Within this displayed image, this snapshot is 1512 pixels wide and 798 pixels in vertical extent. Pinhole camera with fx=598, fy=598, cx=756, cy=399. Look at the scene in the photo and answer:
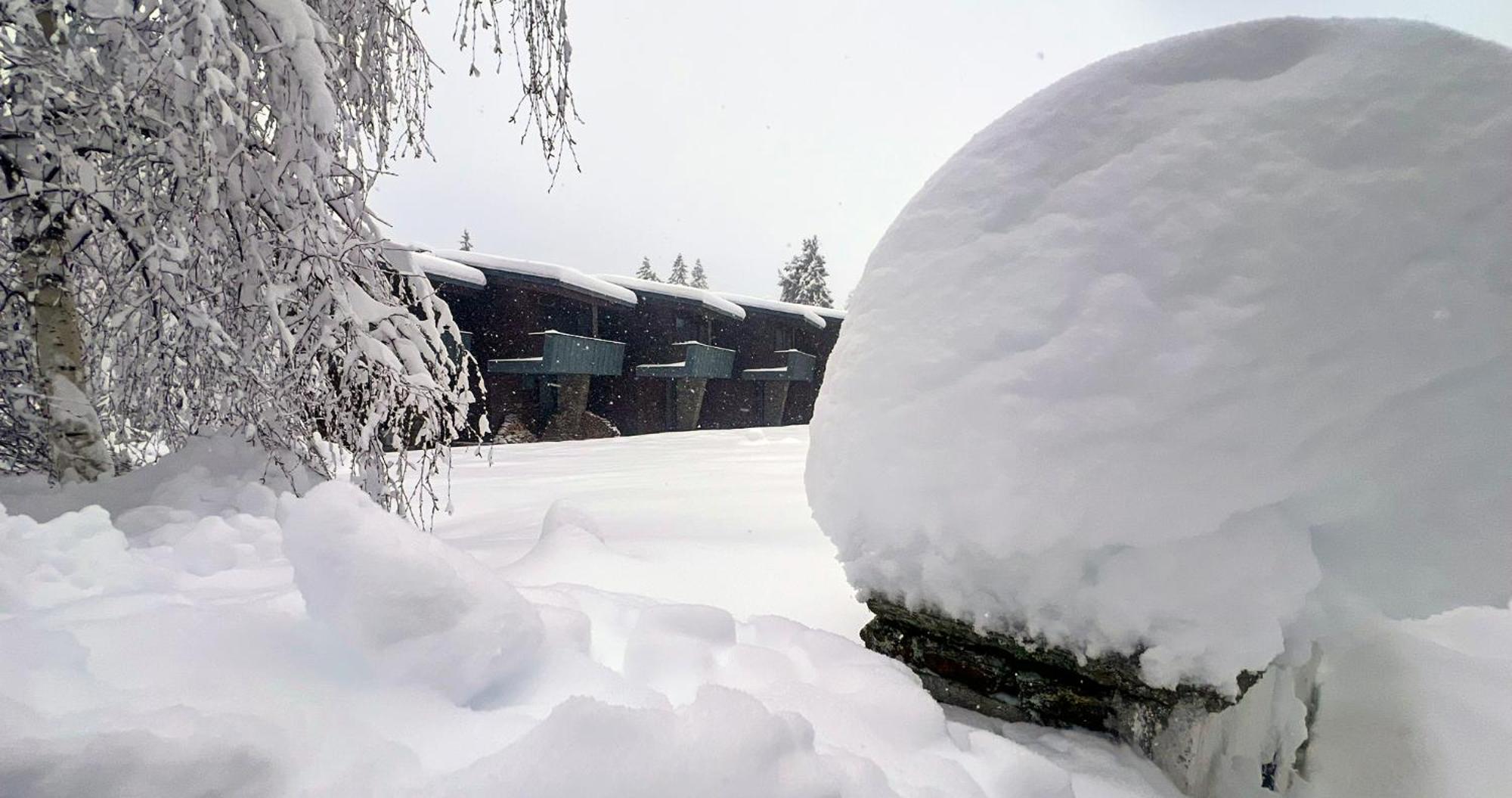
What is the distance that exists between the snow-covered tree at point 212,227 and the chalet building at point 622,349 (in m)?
7.88

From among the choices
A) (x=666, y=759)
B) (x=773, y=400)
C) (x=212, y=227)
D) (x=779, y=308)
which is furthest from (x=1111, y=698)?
(x=773, y=400)

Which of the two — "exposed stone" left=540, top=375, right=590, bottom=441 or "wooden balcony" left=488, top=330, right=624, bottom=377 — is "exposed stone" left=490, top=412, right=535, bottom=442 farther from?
"wooden balcony" left=488, top=330, right=624, bottom=377

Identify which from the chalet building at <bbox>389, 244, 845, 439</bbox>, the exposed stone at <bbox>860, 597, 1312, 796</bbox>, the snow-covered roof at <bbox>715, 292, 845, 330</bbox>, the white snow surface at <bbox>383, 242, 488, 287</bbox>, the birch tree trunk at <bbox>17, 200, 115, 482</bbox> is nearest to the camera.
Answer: the exposed stone at <bbox>860, 597, 1312, 796</bbox>

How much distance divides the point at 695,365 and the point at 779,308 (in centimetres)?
385

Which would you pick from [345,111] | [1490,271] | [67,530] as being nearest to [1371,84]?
[1490,271]

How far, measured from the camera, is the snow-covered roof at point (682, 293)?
1544cm

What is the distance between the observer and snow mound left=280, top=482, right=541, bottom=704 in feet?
3.64

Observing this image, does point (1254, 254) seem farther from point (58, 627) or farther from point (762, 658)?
point (58, 627)

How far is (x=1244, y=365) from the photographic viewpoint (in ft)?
4.80

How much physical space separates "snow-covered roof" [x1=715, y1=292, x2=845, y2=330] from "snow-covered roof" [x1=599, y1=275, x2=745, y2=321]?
0.99 meters

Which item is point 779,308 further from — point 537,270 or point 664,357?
point 537,270

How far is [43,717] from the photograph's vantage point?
82 cm

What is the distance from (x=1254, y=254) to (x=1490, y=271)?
496 millimetres

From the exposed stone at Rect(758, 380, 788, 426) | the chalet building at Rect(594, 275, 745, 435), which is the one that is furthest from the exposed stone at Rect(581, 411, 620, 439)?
the exposed stone at Rect(758, 380, 788, 426)
